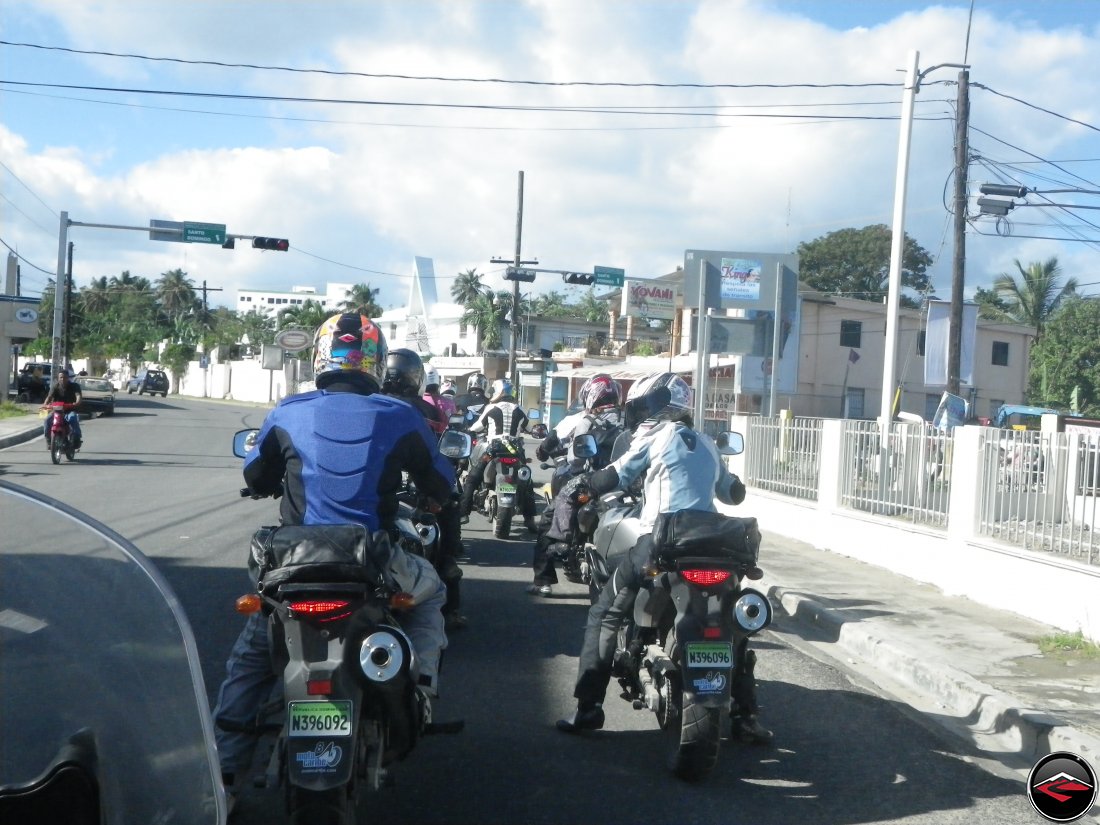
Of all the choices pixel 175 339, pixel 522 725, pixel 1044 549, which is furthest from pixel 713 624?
pixel 175 339

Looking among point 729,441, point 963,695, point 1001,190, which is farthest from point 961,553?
point 1001,190

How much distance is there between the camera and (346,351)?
454cm

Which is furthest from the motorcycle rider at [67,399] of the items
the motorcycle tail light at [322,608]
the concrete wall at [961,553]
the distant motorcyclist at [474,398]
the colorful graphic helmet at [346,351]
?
the motorcycle tail light at [322,608]

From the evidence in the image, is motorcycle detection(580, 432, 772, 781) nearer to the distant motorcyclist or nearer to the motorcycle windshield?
the motorcycle windshield

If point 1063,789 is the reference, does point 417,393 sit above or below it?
above

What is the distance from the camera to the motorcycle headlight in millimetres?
4809

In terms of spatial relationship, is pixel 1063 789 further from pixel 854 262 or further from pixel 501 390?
pixel 854 262

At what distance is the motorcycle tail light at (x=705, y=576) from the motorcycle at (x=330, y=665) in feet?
4.77

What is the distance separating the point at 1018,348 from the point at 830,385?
30.0 ft

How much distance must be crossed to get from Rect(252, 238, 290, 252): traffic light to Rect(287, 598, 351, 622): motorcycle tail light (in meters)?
27.5

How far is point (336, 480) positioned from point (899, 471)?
8467mm

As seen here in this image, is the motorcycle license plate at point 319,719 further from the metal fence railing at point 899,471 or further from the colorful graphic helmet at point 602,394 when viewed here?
the metal fence railing at point 899,471

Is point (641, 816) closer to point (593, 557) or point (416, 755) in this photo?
point (416, 755)

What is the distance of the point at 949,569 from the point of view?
10016 millimetres
